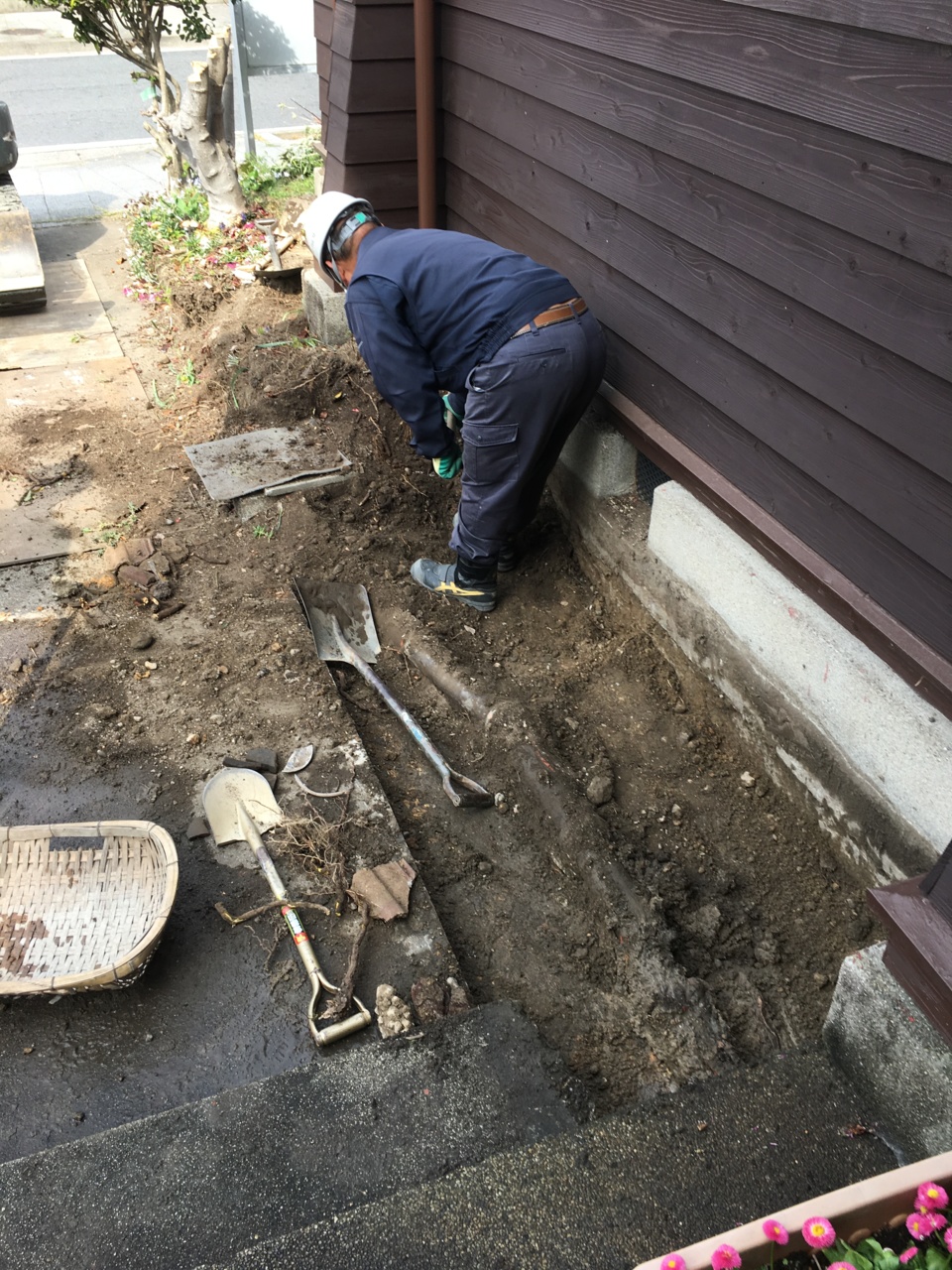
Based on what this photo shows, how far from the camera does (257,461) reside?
18.2ft

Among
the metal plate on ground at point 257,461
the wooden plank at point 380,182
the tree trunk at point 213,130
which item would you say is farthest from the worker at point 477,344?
the tree trunk at point 213,130

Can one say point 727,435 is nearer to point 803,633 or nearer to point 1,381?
point 803,633

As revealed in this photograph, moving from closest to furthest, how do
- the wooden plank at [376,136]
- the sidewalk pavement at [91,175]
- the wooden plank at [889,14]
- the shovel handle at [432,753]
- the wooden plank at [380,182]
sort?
the wooden plank at [889,14], the shovel handle at [432,753], the wooden plank at [376,136], the wooden plank at [380,182], the sidewalk pavement at [91,175]

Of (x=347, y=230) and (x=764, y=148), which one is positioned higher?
(x=764, y=148)

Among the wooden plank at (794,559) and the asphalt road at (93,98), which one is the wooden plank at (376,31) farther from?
→ the asphalt road at (93,98)

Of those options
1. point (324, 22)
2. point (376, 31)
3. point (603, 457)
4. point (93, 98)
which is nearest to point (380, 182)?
point (376, 31)

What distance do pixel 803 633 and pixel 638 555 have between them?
114 centimetres

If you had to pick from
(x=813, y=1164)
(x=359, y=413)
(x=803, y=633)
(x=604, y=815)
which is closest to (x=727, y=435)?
(x=803, y=633)

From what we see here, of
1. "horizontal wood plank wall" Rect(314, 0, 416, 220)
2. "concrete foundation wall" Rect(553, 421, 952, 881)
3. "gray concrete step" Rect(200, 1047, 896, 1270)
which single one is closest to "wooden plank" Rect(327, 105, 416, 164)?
"horizontal wood plank wall" Rect(314, 0, 416, 220)

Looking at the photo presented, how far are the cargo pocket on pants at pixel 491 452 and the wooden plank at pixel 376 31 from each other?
2.99 m

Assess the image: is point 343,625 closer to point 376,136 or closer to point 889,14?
point 889,14

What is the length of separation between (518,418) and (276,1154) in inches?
118

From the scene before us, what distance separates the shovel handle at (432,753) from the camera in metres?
3.60

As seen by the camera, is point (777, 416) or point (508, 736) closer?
point (777, 416)
